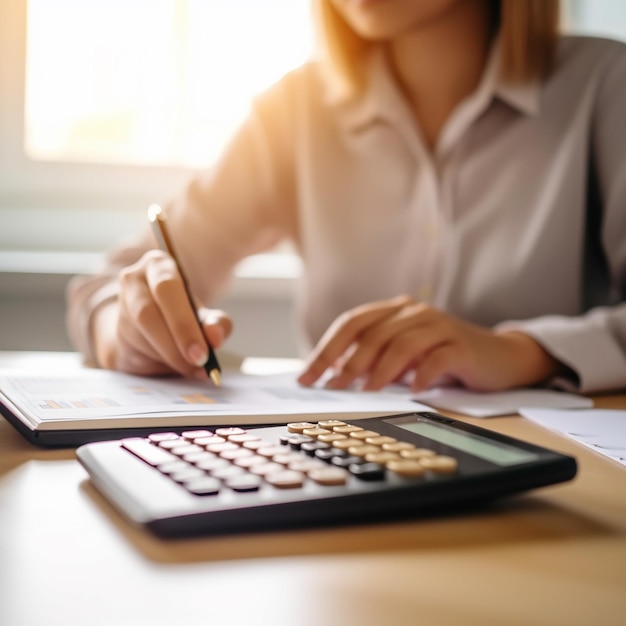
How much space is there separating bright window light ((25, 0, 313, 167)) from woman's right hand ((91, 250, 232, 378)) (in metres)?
0.97

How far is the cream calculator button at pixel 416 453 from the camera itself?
34 cm

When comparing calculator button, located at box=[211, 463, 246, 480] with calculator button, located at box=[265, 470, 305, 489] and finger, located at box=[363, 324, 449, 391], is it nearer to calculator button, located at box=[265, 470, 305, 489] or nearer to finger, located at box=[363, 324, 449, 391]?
calculator button, located at box=[265, 470, 305, 489]

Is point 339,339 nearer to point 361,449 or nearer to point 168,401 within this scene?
point 168,401

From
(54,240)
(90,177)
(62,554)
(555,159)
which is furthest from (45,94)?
(62,554)

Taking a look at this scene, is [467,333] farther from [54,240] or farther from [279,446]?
[54,240]

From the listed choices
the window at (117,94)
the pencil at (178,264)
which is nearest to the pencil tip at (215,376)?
the pencil at (178,264)

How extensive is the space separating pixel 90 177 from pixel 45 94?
7.4 inches

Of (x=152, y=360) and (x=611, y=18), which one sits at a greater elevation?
(x=611, y=18)

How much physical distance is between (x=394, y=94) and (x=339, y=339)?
51 cm

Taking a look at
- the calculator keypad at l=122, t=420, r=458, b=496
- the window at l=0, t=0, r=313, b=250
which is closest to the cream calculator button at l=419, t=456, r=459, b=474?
the calculator keypad at l=122, t=420, r=458, b=496

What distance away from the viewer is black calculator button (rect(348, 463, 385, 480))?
12.6 inches

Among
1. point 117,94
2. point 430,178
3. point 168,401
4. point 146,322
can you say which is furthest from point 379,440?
point 117,94

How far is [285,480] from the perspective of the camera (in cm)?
31

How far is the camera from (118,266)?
97cm
